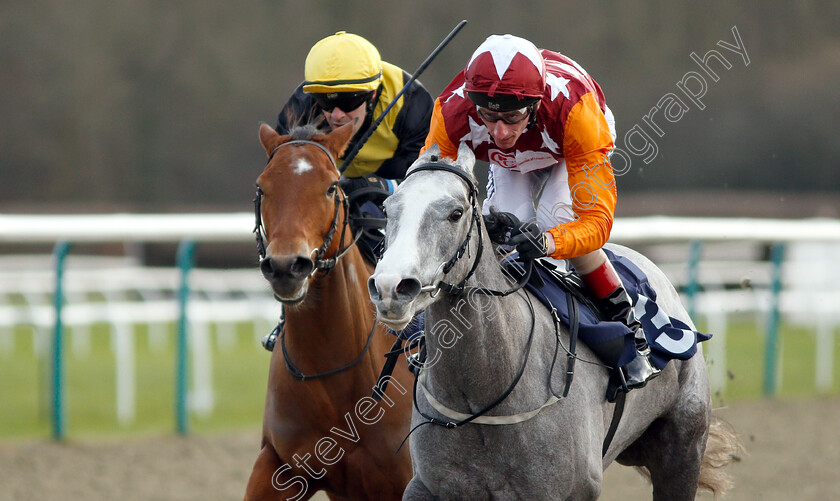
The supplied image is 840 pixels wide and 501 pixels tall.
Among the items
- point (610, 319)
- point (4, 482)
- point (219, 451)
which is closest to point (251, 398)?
point (219, 451)

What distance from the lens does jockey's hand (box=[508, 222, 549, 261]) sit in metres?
2.62

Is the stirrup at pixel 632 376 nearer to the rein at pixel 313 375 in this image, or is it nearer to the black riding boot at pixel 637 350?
the black riding boot at pixel 637 350

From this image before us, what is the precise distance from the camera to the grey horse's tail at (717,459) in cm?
397

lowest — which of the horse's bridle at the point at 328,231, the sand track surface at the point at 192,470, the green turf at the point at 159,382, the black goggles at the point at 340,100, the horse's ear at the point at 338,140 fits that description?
the green turf at the point at 159,382

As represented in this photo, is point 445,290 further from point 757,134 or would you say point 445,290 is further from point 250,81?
point 250,81

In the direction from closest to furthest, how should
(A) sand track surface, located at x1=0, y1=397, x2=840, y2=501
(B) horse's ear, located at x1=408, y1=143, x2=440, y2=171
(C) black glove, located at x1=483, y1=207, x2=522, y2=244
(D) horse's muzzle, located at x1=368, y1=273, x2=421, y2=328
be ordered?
(D) horse's muzzle, located at x1=368, y1=273, x2=421, y2=328, (B) horse's ear, located at x1=408, y1=143, x2=440, y2=171, (C) black glove, located at x1=483, y1=207, x2=522, y2=244, (A) sand track surface, located at x1=0, y1=397, x2=840, y2=501

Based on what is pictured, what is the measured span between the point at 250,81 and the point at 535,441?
43.9 feet

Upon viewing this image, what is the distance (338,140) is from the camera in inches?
137

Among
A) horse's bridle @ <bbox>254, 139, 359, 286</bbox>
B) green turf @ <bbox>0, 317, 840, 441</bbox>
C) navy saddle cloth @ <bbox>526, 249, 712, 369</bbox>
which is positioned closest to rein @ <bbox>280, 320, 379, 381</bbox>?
horse's bridle @ <bbox>254, 139, 359, 286</bbox>

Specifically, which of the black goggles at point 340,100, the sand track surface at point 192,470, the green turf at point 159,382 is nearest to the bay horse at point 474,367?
the black goggles at point 340,100

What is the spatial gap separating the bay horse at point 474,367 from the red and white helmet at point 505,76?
0.53 feet

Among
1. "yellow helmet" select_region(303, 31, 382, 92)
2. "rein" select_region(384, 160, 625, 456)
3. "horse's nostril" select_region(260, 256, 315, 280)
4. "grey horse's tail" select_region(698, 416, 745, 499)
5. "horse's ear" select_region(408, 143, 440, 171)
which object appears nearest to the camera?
"rein" select_region(384, 160, 625, 456)

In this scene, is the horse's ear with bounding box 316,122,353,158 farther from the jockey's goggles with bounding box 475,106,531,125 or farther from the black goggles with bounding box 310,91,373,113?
the jockey's goggles with bounding box 475,106,531,125

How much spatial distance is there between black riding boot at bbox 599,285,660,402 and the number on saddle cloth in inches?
34.8
